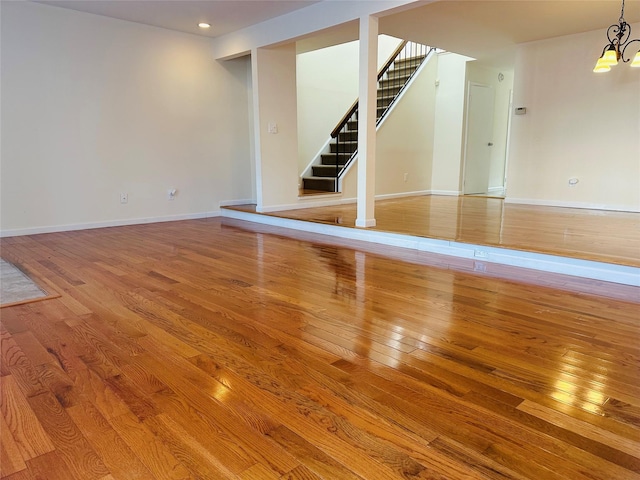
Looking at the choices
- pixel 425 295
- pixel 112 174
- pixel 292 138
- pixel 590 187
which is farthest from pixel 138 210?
pixel 590 187

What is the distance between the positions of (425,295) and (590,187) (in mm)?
4634

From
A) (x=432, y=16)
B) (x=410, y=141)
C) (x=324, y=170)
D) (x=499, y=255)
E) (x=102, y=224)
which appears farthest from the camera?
(x=410, y=141)

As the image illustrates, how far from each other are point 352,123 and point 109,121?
404cm

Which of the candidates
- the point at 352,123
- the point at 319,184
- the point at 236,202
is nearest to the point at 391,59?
the point at 352,123

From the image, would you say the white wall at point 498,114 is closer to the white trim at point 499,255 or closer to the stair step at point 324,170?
the stair step at point 324,170

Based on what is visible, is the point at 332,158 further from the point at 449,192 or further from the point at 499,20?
the point at 499,20

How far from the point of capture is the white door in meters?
7.75

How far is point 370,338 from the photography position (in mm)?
2047

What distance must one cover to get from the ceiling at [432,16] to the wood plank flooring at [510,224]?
88.1 inches

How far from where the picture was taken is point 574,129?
234 inches

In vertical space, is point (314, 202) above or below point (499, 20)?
below

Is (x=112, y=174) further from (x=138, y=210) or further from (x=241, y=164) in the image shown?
(x=241, y=164)

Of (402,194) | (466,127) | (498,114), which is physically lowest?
(402,194)

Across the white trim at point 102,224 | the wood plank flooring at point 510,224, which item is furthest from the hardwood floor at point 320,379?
the white trim at point 102,224
